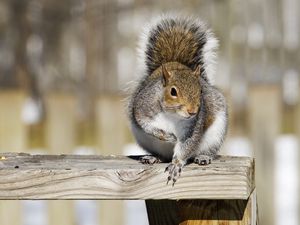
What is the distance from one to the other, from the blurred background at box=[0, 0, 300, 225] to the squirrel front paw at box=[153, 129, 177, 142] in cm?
197

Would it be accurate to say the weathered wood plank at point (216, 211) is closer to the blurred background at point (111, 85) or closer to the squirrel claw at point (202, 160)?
the squirrel claw at point (202, 160)

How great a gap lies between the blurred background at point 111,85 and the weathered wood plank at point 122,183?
224 cm

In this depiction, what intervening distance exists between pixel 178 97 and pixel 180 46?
21 cm

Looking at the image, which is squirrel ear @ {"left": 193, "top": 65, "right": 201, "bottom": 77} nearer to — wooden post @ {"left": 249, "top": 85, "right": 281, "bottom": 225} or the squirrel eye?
the squirrel eye

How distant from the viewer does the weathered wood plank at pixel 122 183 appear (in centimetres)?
191

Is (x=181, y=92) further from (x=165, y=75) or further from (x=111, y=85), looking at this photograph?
(x=111, y=85)

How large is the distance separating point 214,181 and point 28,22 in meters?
3.38

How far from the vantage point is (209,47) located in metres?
2.52

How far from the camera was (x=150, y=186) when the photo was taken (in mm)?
1928

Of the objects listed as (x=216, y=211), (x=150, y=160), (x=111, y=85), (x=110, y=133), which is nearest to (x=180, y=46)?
(x=150, y=160)

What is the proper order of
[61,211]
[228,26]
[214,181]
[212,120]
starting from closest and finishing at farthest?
[214,181] < [212,120] < [61,211] < [228,26]

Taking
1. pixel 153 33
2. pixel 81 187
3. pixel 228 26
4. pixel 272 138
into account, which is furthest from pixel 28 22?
pixel 81 187

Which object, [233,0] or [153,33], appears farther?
[233,0]

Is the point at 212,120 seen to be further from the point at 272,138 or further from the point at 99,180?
the point at 272,138
